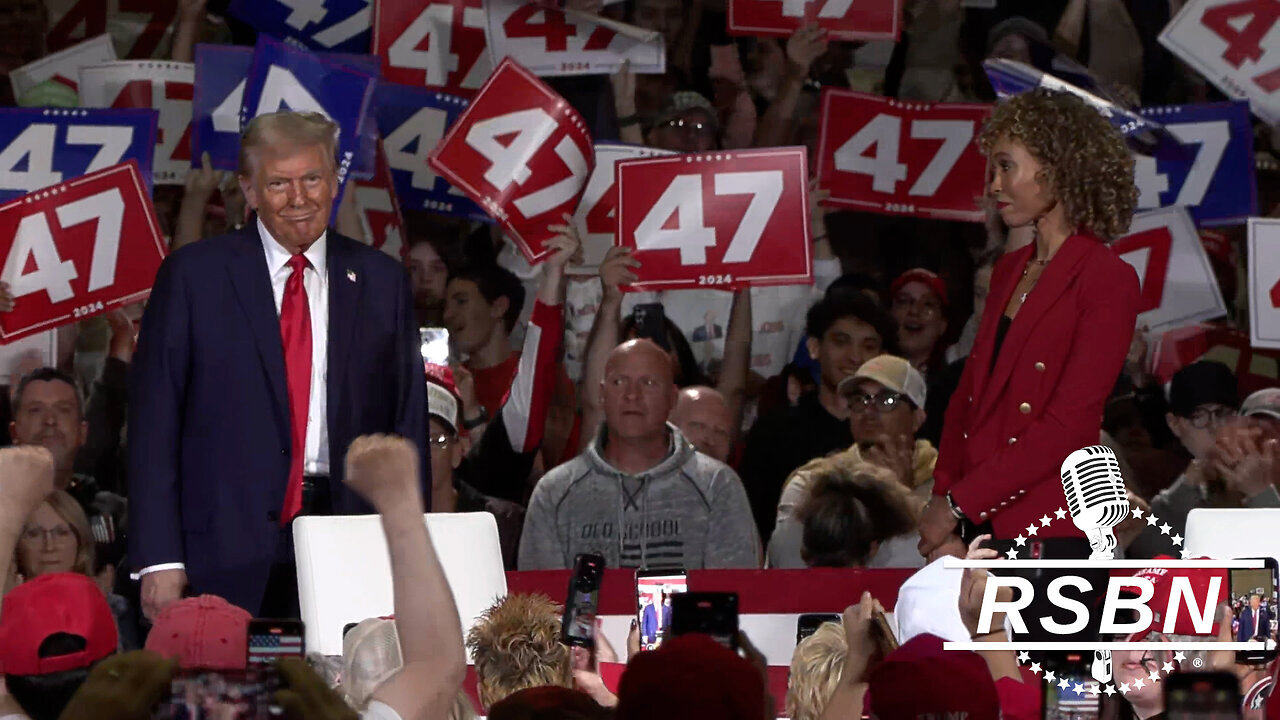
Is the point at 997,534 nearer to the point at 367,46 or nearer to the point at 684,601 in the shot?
the point at 684,601

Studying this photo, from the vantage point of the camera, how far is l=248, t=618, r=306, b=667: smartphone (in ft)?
9.33

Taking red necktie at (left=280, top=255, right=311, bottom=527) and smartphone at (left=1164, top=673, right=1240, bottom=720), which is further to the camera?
red necktie at (left=280, top=255, right=311, bottom=527)

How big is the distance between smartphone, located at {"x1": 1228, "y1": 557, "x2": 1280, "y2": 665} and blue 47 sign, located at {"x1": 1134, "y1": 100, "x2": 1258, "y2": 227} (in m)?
4.32

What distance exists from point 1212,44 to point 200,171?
356 cm

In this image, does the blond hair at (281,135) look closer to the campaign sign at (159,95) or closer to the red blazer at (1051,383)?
the red blazer at (1051,383)

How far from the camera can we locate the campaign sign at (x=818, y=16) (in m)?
7.60

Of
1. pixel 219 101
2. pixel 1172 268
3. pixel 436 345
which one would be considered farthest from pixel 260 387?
pixel 1172 268

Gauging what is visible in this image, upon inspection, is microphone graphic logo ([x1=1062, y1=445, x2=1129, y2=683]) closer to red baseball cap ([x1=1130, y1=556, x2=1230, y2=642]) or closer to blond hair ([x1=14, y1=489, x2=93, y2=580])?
red baseball cap ([x1=1130, y1=556, x2=1230, y2=642])

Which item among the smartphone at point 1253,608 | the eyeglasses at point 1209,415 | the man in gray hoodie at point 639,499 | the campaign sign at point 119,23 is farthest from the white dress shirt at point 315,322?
the campaign sign at point 119,23

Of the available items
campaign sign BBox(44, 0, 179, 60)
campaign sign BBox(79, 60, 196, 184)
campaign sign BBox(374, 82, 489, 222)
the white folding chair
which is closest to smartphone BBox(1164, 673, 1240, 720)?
the white folding chair

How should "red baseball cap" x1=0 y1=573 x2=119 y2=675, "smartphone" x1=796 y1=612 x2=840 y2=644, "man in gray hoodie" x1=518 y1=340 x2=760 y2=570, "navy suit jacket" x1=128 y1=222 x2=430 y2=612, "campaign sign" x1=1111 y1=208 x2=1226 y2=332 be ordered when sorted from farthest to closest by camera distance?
"campaign sign" x1=1111 y1=208 x2=1226 y2=332, "man in gray hoodie" x1=518 y1=340 x2=760 y2=570, "navy suit jacket" x1=128 y1=222 x2=430 y2=612, "smartphone" x1=796 y1=612 x2=840 y2=644, "red baseball cap" x1=0 y1=573 x2=119 y2=675

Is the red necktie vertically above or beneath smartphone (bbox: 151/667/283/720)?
above

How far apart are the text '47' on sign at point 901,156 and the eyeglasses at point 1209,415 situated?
1184mm

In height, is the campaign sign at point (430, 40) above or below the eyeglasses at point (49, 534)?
above
